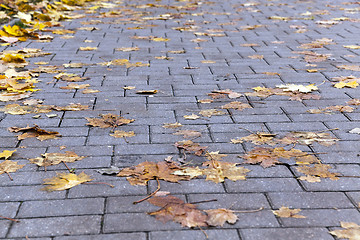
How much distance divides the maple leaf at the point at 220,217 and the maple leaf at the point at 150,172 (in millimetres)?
358

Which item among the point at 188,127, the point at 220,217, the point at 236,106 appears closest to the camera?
the point at 220,217

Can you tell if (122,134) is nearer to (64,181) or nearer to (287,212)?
(64,181)

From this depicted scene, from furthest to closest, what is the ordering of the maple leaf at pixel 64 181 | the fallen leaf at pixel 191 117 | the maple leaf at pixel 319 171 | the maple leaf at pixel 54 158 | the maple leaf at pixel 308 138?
the fallen leaf at pixel 191 117 → the maple leaf at pixel 308 138 → the maple leaf at pixel 54 158 → the maple leaf at pixel 319 171 → the maple leaf at pixel 64 181

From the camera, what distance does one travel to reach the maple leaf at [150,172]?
2.50 m

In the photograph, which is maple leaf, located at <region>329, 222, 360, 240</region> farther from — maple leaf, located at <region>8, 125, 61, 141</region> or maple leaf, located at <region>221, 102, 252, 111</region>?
maple leaf, located at <region>8, 125, 61, 141</region>

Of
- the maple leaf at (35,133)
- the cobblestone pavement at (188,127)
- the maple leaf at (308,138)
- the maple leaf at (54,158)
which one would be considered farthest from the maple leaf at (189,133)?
the maple leaf at (35,133)

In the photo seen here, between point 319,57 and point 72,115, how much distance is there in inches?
110

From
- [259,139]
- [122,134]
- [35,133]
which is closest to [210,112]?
[259,139]

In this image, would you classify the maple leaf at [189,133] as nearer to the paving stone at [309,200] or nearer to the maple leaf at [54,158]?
the maple leaf at [54,158]

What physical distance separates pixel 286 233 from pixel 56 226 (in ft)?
3.28

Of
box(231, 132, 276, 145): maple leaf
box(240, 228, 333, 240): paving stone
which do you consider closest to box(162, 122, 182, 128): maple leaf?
box(231, 132, 276, 145): maple leaf

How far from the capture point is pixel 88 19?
752 cm

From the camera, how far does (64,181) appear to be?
2.49m

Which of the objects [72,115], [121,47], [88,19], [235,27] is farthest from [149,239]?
[88,19]
